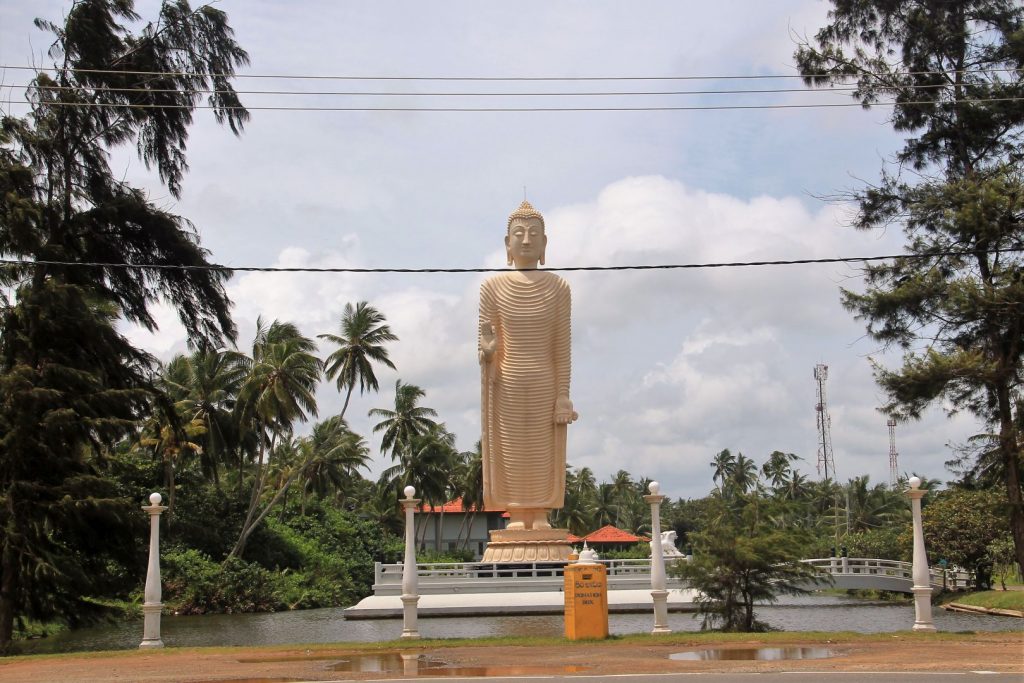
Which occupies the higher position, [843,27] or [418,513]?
[843,27]

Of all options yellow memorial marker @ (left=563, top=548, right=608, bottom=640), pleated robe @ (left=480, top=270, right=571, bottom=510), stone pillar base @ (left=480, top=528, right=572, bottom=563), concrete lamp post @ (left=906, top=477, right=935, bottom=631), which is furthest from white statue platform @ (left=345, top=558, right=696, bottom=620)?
yellow memorial marker @ (left=563, top=548, right=608, bottom=640)

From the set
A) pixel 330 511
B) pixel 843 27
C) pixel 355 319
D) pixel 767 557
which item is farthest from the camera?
pixel 330 511

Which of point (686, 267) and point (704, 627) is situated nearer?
point (686, 267)

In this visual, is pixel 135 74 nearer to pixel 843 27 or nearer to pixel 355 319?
pixel 843 27

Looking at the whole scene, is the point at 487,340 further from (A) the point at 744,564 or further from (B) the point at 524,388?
(A) the point at 744,564

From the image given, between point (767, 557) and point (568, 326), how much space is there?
16.8m

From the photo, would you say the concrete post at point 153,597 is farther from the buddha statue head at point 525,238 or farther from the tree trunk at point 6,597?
the buddha statue head at point 525,238

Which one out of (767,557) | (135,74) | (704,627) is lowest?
(704,627)

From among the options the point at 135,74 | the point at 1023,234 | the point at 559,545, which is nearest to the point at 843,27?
the point at 1023,234

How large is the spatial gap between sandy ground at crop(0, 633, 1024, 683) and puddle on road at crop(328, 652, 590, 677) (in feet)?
0.03

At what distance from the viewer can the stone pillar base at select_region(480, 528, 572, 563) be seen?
30.9 metres

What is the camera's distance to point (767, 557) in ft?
55.9

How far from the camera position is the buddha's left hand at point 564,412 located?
3284 cm

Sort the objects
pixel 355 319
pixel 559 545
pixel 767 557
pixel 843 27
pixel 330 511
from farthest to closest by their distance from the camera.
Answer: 1. pixel 330 511
2. pixel 355 319
3. pixel 559 545
4. pixel 843 27
5. pixel 767 557
